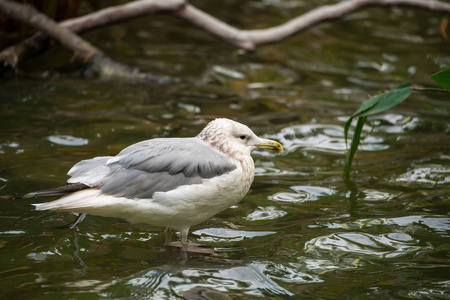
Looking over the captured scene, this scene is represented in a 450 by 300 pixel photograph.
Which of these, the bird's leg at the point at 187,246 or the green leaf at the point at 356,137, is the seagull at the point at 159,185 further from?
the green leaf at the point at 356,137

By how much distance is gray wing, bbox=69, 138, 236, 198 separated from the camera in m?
4.04

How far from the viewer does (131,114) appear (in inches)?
282

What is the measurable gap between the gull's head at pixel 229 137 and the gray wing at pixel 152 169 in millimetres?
176

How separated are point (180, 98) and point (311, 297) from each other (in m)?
4.69

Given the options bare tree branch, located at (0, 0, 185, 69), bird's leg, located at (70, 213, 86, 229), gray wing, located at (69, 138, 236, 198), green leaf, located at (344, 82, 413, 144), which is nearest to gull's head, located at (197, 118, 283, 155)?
gray wing, located at (69, 138, 236, 198)

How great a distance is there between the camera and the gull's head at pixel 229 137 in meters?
4.42

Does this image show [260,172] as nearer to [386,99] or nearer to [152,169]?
[386,99]

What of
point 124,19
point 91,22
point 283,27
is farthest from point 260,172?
point 91,22

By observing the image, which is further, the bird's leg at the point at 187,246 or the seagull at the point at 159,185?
the bird's leg at the point at 187,246

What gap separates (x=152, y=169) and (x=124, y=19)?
4.60 meters

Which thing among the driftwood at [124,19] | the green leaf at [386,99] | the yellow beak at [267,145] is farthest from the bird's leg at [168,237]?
the driftwood at [124,19]

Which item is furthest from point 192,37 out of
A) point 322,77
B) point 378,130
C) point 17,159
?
point 17,159

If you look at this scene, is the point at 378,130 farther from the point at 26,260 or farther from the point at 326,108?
the point at 26,260

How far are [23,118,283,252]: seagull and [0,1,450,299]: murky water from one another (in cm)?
35
